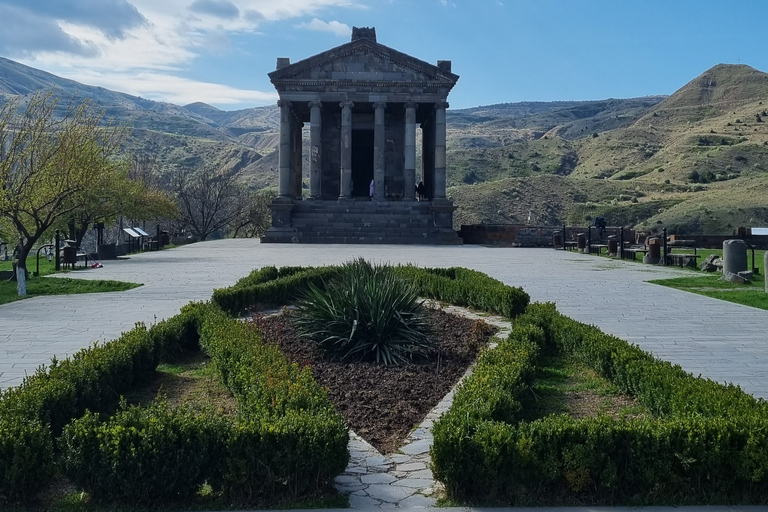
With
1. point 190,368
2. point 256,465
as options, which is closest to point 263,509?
point 256,465

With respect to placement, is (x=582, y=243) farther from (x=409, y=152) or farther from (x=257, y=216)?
(x=257, y=216)

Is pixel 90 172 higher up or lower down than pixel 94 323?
higher up

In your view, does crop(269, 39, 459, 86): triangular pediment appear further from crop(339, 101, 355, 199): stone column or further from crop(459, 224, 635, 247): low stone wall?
crop(459, 224, 635, 247): low stone wall

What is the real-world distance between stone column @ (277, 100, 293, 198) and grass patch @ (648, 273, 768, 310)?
25.9 meters

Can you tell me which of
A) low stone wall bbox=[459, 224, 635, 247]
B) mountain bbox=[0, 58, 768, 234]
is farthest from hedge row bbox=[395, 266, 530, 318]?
low stone wall bbox=[459, 224, 635, 247]

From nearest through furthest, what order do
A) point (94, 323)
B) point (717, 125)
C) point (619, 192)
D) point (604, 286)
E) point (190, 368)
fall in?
point (190, 368) → point (94, 323) → point (604, 286) → point (619, 192) → point (717, 125)

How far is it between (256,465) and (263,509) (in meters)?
0.26

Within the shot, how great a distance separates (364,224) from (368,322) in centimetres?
2983

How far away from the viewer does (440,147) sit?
136 ft

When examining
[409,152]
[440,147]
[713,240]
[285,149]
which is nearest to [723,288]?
[713,240]

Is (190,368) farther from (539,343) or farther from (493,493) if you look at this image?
(493,493)

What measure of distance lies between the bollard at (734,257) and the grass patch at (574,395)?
11.5 meters

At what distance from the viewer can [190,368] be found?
8.41 meters

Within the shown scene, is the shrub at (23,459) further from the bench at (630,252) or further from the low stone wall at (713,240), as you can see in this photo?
the low stone wall at (713,240)
